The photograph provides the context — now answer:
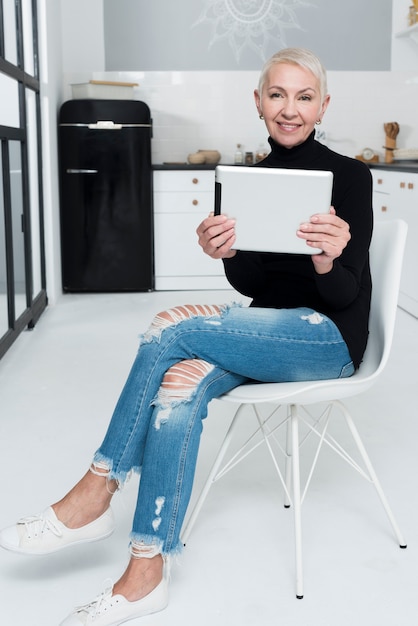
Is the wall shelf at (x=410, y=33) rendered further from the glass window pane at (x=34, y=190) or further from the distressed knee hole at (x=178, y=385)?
the distressed knee hole at (x=178, y=385)

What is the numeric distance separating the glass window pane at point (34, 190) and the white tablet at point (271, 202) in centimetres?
312

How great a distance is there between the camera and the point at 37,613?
1.72m

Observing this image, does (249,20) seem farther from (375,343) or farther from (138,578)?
(138,578)

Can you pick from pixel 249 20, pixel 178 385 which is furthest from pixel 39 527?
pixel 249 20

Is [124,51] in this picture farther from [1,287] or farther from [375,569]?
[375,569]

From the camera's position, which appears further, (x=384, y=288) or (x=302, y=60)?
(x=384, y=288)

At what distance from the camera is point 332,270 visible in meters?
1.76

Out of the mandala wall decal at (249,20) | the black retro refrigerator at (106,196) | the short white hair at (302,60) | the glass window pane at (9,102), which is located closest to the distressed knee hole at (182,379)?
the short white hair at (302,60)

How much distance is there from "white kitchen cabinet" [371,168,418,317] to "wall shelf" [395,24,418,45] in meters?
1.07

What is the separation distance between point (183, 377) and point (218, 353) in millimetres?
97

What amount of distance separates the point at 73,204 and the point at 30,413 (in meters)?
2.67

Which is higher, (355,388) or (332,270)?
(332,270)

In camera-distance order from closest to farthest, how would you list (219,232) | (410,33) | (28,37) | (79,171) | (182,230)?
(219,232), (28,37), (79,171), (182,230), (410,33)

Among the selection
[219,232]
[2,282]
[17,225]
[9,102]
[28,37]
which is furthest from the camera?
[28,37]
